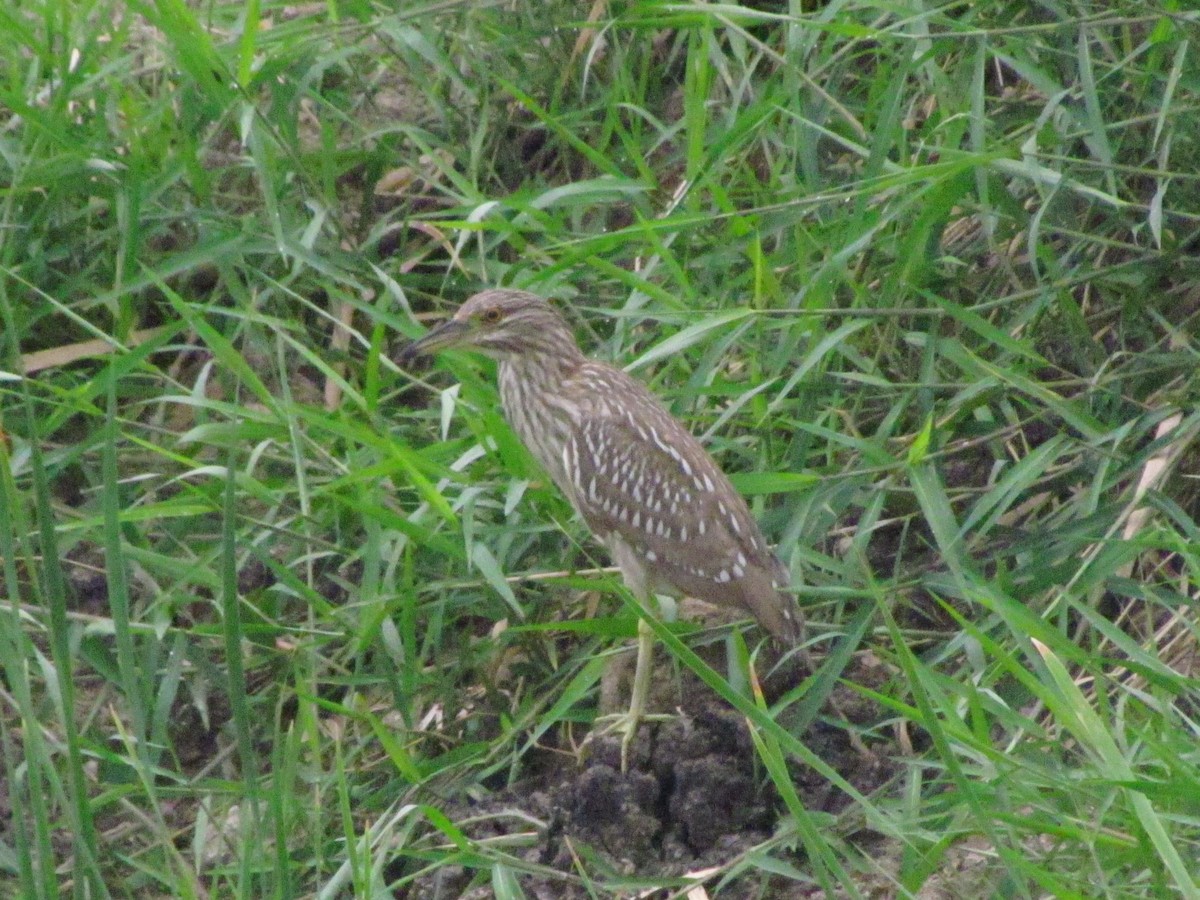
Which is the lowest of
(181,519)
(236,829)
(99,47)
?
(236,829)

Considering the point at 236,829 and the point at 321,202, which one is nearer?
the point at 236,829

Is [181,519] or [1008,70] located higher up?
[1008,70]

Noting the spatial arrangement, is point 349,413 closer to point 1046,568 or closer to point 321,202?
point 321,202

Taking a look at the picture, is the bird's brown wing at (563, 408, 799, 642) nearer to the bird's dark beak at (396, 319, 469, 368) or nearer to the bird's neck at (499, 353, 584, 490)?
the bird's neck at (499, 353, 584, 490)

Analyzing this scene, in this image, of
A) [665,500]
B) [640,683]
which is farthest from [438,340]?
[640,683]

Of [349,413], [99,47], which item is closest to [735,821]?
[349,413]

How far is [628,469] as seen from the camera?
16.8ft

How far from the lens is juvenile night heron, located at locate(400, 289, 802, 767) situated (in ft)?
15.9

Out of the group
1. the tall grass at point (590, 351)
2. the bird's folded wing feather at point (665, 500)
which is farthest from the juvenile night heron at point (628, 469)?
the tall grass at point (590, 351)

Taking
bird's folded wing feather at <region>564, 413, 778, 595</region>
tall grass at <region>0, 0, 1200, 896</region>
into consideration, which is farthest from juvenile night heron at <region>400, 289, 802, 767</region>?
tall grass at <region>0, 0, 1200, 896</region>

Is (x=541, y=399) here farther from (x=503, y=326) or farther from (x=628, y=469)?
(x=628, y=469)

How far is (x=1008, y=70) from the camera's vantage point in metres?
5.92

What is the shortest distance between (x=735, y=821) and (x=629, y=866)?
251 millimetres

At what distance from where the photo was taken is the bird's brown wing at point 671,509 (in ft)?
15.9
